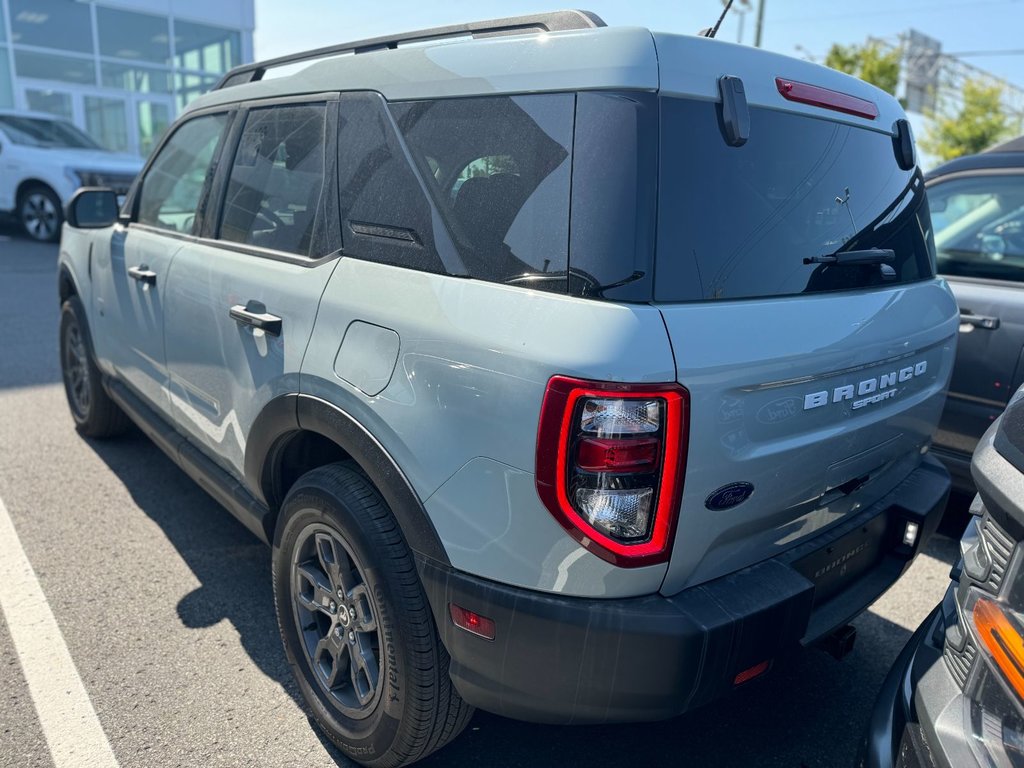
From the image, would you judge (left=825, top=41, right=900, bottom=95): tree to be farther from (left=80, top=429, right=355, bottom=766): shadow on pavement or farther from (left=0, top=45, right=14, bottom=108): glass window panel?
(left=80, top=429, right=355, bottom=766): shadow on pavement

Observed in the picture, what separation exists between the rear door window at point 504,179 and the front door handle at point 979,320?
2445 mm

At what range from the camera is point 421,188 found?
2062 millimetres

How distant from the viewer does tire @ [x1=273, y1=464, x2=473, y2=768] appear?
2000 mm

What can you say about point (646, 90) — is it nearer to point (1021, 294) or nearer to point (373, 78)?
point (373, 78)

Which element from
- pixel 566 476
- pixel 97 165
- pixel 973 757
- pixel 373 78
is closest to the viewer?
pixel 973 757

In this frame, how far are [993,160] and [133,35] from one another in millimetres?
19065

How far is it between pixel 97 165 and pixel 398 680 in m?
11.9

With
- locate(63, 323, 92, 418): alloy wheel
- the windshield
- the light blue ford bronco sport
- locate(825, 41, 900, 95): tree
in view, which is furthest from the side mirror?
locate(825, 41, 900, 95): tree

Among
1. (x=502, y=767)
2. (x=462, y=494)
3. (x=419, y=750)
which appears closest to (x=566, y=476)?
(x=462, y=494)

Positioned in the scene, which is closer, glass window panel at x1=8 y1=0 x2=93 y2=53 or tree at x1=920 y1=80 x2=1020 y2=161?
glass window panel at x1=8 y1=0 x2=93 y2=53

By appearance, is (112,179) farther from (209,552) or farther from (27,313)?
(209,552)

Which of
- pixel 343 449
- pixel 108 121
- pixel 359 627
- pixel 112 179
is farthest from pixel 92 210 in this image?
pixel 108 121

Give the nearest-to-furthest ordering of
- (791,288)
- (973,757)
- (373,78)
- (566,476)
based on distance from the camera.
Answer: (973,757) < (566,476) < (791,288) < (373,78)

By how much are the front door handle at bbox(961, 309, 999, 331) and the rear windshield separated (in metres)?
1.17
